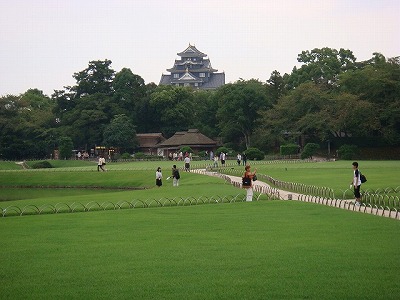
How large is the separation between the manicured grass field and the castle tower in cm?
10947

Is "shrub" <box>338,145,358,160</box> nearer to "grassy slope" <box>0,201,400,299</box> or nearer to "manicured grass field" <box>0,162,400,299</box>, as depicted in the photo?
"manicured grass field" <box>0,162,400,299</box>

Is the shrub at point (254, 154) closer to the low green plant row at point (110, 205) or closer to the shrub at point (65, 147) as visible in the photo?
the shrub at point (65, 147)

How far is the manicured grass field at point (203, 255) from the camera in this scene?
9.59 meters

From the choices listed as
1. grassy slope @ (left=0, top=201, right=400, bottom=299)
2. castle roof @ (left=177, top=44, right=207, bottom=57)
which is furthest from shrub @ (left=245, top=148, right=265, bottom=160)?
castle roof @ (left=177, top=44, right=207, bottom=57)

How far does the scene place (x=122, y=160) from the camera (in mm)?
79062

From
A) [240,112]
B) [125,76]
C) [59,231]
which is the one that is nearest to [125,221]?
[59,231]

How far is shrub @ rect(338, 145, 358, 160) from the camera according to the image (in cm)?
6769

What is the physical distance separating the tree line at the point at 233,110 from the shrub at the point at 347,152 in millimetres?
2248

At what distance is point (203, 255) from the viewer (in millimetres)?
12336

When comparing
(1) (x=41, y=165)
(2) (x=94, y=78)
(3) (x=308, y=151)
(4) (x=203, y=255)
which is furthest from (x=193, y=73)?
(4) (x=203, y=255)

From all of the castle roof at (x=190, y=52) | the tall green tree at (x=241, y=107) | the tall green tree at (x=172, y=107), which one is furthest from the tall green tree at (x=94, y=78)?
the castle roof at (x=190, y=52)

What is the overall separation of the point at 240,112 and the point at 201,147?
304 inches

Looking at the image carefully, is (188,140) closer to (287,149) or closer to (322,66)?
(287,149)

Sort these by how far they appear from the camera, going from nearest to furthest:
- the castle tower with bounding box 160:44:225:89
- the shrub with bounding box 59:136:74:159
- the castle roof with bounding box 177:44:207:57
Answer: the shrub with bounding box 59:136:74:159, the castle tower with bounding box 160:44:225:89, the castle roof with bounding box 177:44:207:57
